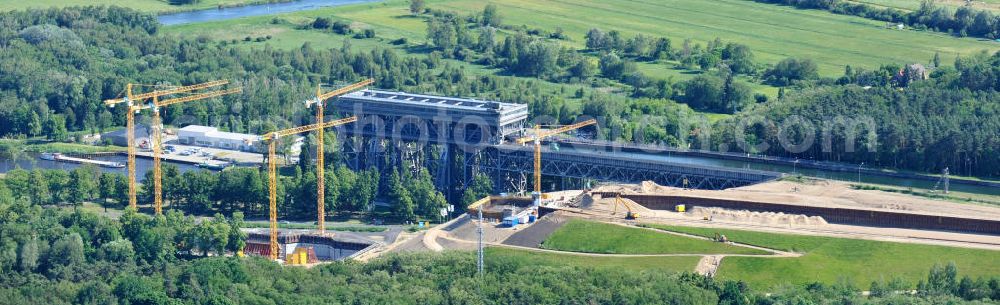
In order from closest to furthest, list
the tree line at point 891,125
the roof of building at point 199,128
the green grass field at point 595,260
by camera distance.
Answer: the green grass field at point 595,260
the tree line at point 891,125
the roof of building at point 199,128

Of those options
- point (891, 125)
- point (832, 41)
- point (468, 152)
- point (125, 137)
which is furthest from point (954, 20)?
point (125, 137)

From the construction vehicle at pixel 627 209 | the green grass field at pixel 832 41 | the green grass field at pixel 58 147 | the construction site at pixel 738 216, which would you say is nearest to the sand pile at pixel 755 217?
the construction site at pixel 738 216

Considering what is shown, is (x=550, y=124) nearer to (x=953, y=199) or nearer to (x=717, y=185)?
(x=717, y=185)

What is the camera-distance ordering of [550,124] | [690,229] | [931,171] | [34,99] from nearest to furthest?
[690,229]
[931,171]
[550,124]
[34,99]

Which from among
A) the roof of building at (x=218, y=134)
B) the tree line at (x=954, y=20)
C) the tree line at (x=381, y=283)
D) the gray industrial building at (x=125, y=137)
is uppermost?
the tree line at (x=954, y=20)

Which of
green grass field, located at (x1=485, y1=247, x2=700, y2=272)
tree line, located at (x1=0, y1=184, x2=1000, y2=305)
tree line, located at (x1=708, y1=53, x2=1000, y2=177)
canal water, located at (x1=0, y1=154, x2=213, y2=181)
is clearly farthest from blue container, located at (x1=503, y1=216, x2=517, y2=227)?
canal water, located at (x1=0, y1=154, x2=213, y2=181)

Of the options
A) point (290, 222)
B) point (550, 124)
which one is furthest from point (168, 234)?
point (550, 124)

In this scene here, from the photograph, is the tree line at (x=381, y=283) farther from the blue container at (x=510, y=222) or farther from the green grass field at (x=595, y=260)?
the blue container at (x=510, y=222)

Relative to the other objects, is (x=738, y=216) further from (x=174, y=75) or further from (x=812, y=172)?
(x=174, y=75)
